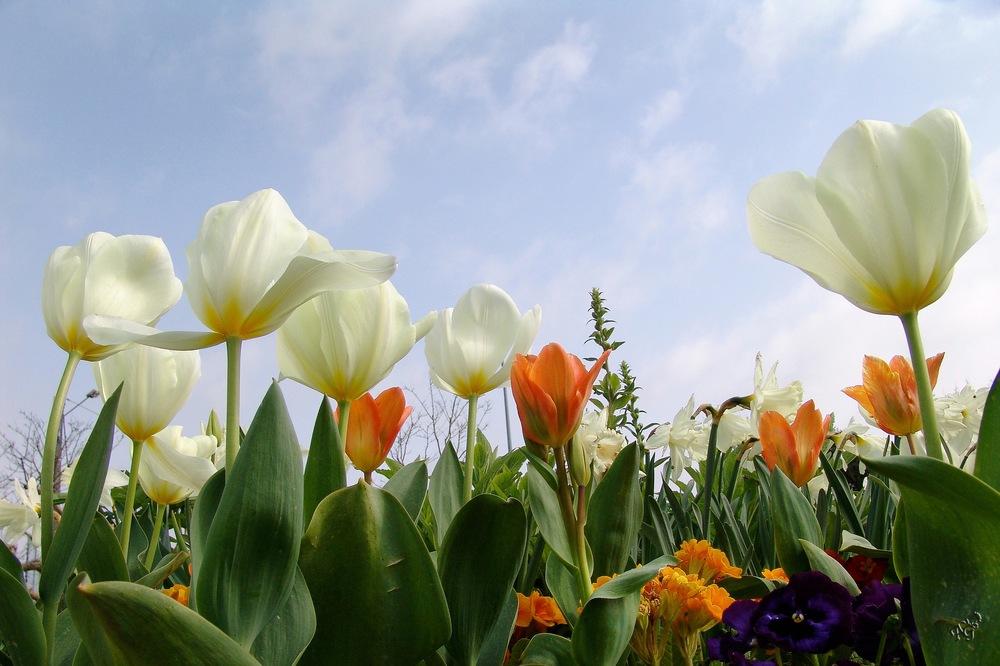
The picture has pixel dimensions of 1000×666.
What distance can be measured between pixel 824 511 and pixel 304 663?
1.32 metres

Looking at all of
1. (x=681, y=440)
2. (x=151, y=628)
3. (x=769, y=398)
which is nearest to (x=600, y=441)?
(x=681, y=440)

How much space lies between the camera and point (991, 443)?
2.24 feet

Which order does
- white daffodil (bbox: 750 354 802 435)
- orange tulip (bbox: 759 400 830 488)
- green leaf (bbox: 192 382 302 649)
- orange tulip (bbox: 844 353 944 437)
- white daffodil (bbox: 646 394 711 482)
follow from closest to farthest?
green leaf (bbox: 192 382 302 649) → orange tulip (bbox: 844 353 944 437) → orange tulip (bbox: 759 400 830 488) → white daffodil (bbox: 750 354 802 435) → white daffodil (bbox: 646 394 711 482)

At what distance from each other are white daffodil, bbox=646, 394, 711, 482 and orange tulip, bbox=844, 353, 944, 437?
2.47 feet

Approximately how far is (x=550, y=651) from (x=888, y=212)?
68cm

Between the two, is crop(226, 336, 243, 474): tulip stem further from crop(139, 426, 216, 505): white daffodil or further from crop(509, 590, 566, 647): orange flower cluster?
crop(509, 590, 566, 647): orange flower cluster

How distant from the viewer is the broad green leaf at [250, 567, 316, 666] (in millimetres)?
646

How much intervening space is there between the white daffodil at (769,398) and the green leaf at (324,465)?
1.17 meters

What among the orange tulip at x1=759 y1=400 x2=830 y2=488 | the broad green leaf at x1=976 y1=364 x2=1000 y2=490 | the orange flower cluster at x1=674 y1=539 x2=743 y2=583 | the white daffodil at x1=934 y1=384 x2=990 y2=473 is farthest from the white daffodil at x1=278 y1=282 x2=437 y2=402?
the white daffodil at x1=934 y1=384 x2=990 y2=473

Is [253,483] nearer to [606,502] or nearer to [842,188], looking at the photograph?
[606,502]

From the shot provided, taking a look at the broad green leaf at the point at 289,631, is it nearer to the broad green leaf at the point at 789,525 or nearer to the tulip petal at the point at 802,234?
the tulip petal at the point at 802,234

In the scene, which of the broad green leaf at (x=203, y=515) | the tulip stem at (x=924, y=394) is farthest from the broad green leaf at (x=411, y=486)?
the tulip stem at (x=924, y=394)

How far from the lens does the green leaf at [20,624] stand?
701mm

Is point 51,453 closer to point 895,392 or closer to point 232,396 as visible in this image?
point 232,396
